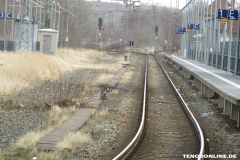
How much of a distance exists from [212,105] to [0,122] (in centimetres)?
747

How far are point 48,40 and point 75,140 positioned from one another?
22.8 metres

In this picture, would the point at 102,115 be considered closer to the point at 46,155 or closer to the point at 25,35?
the point at 46,155

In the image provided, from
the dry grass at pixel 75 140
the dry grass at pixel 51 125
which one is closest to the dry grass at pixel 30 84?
the dry grass at pixel 51 125

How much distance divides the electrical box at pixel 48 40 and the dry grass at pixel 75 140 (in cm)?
2198

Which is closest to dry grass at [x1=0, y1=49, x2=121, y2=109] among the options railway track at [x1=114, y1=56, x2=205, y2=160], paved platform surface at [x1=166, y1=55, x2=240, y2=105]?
railway track at [x1=114, y1=56, x2=205, y2=160]

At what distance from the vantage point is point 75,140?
6.70 meters

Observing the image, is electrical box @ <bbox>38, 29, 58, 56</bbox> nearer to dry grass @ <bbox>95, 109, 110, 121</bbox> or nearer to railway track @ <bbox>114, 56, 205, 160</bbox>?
railway track @ <bbox>114, 56, 205, 160</bbox>

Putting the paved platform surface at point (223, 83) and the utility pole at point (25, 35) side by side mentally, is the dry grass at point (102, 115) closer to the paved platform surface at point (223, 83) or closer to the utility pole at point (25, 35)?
the paved platform surface at point (223, 83)

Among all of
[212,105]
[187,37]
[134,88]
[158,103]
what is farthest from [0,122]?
[187,37]

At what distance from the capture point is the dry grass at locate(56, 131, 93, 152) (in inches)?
248

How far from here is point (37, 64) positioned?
17453mm

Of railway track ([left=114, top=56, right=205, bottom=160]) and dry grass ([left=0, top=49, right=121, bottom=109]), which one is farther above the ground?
dry grass ([left=0, top=49, right=121, bottom=109])

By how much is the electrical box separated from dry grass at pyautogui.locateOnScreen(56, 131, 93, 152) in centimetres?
2198

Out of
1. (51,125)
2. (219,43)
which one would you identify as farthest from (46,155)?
(219,43)
